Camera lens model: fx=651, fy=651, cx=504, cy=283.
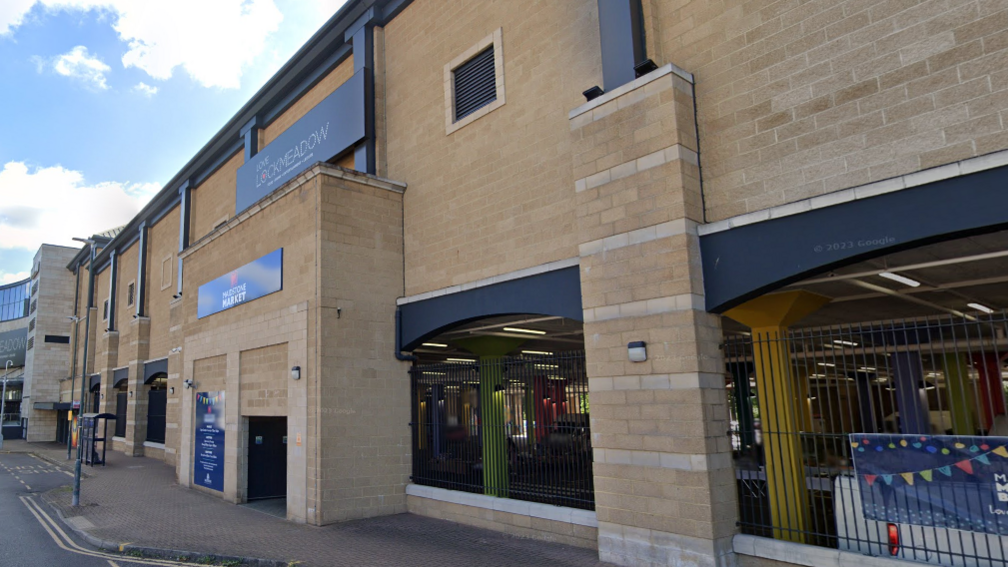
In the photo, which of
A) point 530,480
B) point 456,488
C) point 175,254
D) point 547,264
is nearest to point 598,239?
point 547,264

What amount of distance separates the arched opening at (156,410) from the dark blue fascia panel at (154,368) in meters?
0.13

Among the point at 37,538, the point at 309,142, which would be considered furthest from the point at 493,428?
the point at 309,142

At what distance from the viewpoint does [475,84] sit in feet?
44.5

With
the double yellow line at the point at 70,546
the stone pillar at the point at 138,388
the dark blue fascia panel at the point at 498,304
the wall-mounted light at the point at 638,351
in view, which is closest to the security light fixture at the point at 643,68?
the dark blue fascia panel at the point at 498,304

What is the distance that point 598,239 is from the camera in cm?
976

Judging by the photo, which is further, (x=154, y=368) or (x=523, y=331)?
(x=154, y=368)

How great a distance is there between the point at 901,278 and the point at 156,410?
3098cm

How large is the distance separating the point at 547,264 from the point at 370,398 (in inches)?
201

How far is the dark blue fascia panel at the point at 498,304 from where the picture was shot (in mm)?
10849

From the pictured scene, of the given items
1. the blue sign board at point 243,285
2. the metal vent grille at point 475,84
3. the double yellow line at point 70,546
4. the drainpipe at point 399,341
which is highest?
the metal vent grille at point 475,84

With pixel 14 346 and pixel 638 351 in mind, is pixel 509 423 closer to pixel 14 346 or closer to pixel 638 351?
pixel 638 351

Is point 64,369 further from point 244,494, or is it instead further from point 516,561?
→ point 516,561

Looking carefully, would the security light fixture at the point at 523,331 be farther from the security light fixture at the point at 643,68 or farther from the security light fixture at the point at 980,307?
the security light fixture at the point at 980,307

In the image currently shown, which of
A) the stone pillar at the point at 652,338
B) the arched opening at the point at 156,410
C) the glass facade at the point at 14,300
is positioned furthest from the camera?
the glass facade at the point at 14,300
